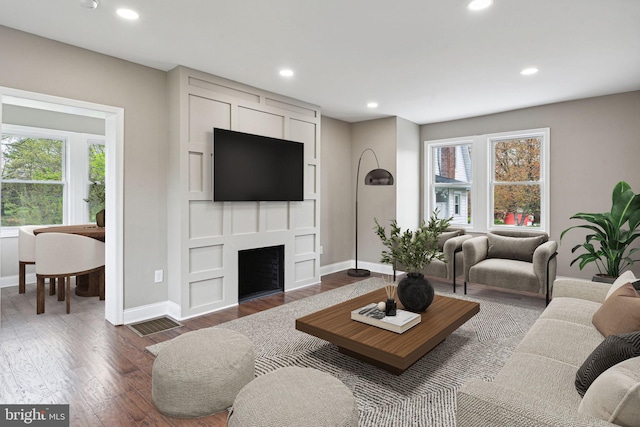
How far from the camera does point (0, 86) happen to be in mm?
2686

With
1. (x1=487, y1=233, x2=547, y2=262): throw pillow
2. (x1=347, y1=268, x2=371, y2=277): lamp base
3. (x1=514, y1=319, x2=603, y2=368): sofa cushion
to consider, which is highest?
(x1=487, y1=233, x2=547, y2=262): throw pillow

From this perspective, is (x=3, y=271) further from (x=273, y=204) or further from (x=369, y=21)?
(x=369, y=21)

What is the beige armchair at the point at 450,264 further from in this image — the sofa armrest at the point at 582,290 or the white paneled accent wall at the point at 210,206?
the white paneled accent wall at the point at 210,206

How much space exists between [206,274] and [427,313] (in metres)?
2.28

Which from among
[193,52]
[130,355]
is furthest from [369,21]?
[130,355]

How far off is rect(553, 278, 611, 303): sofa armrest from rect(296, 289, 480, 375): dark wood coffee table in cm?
69

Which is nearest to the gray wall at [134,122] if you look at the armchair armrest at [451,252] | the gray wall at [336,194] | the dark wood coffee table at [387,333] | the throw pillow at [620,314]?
the dark wood coffee table at [387,333]

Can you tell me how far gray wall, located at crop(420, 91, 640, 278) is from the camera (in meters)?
4.28

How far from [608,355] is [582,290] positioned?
1.73 meters

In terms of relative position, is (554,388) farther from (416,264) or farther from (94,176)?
(94,176)

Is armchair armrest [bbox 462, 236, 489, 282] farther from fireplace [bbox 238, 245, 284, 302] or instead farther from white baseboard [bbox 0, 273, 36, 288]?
white baseboard [bbox 0, 273, 36, 288]

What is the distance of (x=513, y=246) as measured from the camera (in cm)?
441

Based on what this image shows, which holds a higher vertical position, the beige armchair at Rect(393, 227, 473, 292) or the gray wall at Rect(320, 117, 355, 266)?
the gray wall at Rect(320, 117, 355, 266)

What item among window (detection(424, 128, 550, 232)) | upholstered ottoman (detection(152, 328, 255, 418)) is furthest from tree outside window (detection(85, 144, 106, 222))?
window (detection(424, 128, 550, 232))
